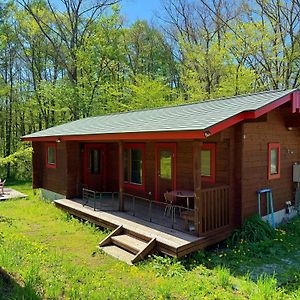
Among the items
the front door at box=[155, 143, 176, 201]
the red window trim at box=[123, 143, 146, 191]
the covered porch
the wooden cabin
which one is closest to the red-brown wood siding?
the wooden cabin

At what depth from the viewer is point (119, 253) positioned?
20.0ft

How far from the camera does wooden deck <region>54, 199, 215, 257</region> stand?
18.5 ft

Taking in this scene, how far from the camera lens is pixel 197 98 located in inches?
709

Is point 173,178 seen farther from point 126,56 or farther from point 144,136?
point 126,56

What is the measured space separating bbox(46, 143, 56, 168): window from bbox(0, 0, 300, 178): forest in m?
4.18

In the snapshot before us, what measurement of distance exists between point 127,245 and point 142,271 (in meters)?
1.01

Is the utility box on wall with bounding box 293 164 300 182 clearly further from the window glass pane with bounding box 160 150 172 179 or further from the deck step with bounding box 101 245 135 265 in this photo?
the deck step with bounding box 101 245 135 265

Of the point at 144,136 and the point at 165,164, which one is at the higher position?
the point at 144,136

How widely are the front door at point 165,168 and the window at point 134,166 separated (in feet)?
2.40

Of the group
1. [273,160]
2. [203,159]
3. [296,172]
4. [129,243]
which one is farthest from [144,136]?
[296,172]

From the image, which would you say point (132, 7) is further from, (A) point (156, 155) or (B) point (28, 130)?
(A) point (156, 155)

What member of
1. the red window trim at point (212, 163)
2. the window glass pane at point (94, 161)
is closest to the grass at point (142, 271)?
the red window trim at point (212, 163)

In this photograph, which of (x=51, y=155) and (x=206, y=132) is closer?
(x=206, y=132)

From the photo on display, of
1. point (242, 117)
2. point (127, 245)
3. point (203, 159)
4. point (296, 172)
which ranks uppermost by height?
point (242, 117)
